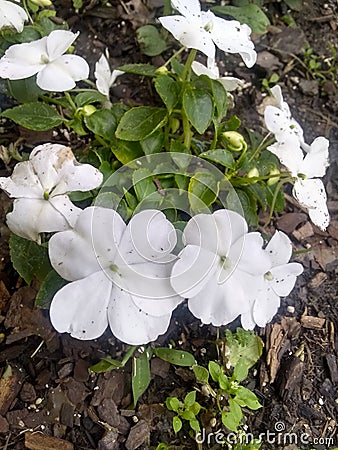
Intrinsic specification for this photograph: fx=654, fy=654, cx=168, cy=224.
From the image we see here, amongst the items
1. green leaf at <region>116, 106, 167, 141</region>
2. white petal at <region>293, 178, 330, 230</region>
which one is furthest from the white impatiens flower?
green leaf at <region>116, 106, 167, 141</region>

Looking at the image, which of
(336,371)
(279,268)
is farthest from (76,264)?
(336,371)

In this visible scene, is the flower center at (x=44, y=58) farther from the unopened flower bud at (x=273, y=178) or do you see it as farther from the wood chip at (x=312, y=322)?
the wood chip at (x=312, y=322)

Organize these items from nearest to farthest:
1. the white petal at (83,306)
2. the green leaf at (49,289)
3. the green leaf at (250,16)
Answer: the white petal at (83,306)
the green leaf at (49,289)
the green leaf at (250,16)

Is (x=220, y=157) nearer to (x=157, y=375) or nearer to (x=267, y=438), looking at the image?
(x=157, y=375)

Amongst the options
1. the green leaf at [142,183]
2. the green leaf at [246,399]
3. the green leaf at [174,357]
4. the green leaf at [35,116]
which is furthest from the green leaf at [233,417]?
the green leaf at [35,116]

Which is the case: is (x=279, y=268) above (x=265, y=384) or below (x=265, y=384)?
above

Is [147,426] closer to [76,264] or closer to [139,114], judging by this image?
[76,264]

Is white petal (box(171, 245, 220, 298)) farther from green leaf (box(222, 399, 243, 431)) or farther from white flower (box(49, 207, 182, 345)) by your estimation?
green leaf (box(222, 399, 243, 431))


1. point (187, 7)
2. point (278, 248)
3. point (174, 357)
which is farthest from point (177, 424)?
point (187, 7)

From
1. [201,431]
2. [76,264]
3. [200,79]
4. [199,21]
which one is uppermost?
[199,21]
